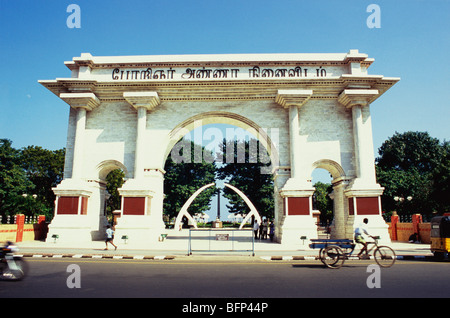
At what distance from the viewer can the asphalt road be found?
21.0 ft

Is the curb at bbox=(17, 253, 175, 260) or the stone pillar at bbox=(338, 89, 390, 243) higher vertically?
the stone pillar at bbox=(338, 89, 390, 243)

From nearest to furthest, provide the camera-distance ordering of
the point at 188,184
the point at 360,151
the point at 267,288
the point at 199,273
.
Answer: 1. the point at 267,288
2. the point at 199,273
3. the point at 360,151
4. the point at 188,184

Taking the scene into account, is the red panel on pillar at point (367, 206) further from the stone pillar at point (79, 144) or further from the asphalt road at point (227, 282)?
the stone pillar at point (79, 144)

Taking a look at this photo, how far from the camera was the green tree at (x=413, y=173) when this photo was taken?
126 ft

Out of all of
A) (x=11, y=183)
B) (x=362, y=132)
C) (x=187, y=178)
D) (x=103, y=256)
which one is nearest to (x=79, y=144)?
(x=103, y=256)

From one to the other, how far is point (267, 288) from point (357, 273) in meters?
3.62

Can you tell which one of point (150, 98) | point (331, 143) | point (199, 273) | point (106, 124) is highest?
point (150, 98)

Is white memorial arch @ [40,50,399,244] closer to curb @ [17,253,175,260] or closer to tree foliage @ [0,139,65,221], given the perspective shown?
curb @ [17,253,175,260]

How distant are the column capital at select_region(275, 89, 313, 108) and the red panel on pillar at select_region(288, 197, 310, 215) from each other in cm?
Result: 644

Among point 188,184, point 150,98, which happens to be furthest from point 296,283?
point 188,184

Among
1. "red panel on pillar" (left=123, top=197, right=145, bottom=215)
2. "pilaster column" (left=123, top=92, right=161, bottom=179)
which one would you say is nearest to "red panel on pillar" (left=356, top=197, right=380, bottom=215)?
"red panel on pillar" (left=123, top=197, right=145, bottom=215)

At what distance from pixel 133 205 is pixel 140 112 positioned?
20.9 feet
